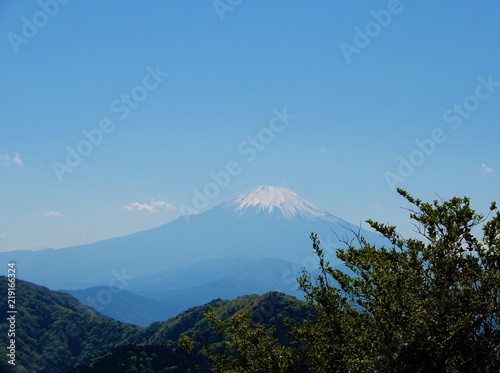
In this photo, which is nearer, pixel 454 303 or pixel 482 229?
pixel 454 303

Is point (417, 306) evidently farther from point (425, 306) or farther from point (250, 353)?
point (250, 353)

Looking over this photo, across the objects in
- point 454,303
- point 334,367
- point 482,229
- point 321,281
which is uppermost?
point 482,229

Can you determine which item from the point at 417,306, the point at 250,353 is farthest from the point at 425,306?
the point at 250,353

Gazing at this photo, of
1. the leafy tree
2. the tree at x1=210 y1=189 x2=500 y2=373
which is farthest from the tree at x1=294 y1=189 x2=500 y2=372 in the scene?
the leafy tree

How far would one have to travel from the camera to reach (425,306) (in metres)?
12.0

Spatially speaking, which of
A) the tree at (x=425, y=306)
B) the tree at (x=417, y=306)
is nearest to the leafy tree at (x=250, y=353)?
the tree at (x=417, y=306)

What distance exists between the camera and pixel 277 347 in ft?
57.8

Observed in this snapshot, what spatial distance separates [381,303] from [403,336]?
1214 mm

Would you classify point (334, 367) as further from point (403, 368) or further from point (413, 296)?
point (413, 296)

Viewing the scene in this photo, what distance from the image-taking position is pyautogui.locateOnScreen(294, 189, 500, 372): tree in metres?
11.5

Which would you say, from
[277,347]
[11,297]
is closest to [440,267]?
[277,347]

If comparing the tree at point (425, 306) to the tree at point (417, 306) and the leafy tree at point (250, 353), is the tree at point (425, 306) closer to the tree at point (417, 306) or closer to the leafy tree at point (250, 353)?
the tree at point (417, 306)

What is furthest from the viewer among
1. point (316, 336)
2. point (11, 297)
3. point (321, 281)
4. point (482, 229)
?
point (11, 297)

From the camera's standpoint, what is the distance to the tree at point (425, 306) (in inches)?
454
